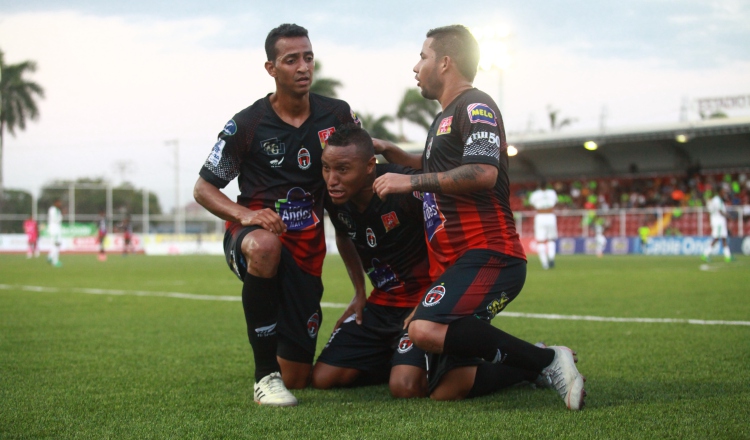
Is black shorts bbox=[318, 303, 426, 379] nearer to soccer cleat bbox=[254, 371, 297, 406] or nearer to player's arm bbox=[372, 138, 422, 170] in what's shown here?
soccer cleat bbox=[254, 371, 297, 406]

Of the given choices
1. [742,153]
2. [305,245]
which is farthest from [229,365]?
[742,153]

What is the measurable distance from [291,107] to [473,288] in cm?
170

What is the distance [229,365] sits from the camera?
5.38 m

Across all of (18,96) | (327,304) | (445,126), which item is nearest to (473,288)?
(445,126)

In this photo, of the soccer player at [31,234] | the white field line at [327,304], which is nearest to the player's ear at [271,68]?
the white field line at [327,304]

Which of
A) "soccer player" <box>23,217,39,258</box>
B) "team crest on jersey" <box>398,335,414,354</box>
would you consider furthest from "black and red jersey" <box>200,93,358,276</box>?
"soccer player" <box>23,217,39,258</box>

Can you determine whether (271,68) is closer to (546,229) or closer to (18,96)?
(546,229)

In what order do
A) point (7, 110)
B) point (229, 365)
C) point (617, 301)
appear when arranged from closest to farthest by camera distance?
point (229, 365), point (617, 301), point (7, 110)

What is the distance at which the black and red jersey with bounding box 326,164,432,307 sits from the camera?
470cm

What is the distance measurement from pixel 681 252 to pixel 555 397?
28.5 metres

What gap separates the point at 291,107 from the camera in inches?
185

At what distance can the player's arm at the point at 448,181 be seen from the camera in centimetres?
367

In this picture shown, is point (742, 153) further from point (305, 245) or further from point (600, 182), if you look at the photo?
point (305, 245)

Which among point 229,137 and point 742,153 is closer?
point 229,137
